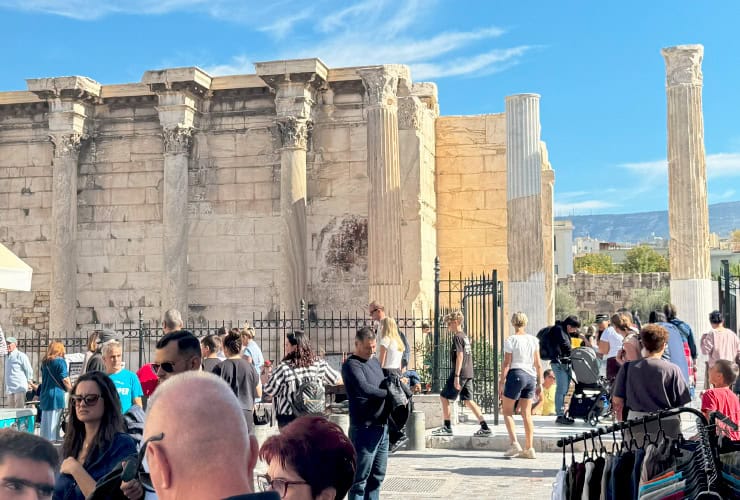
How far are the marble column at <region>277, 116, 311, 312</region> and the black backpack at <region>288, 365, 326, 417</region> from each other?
1176cm

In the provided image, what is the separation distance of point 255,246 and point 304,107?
309 centimetres

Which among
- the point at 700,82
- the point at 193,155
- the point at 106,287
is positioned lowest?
the point at 106,287

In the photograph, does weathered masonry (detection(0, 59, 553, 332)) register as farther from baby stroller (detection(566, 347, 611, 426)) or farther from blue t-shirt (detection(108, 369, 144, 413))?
blue t-shirt (detection(108, 369, 144, 413))

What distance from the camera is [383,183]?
18219 millimetres

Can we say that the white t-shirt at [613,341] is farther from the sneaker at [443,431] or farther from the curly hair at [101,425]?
the curly hair at [101,425]

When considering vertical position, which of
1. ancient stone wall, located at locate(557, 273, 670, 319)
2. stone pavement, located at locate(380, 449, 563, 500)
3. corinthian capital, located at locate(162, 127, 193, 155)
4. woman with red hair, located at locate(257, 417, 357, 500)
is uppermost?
corinthian capital, located at locate(162, 127, 193, 155)

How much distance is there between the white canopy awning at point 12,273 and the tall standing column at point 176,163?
1081 centimetres

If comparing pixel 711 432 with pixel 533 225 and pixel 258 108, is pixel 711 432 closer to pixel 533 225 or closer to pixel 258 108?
pixel 533 225

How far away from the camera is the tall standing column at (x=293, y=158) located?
18.8 m

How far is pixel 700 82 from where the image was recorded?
62.4 feet

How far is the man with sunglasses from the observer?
2326 mm

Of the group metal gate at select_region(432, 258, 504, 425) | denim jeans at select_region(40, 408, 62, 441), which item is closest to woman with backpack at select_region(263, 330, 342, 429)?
denim jeans at select_region(40, 408, 62, 441)

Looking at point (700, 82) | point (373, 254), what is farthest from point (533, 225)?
point (700, 82)

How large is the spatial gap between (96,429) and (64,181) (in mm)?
17091
